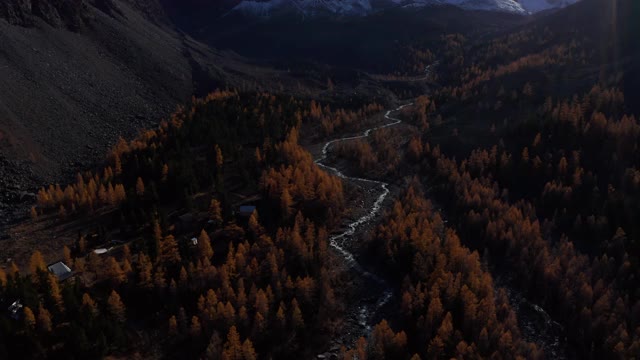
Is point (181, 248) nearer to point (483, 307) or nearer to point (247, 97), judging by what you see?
point (483, 307)

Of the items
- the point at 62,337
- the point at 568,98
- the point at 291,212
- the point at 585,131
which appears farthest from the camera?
the point at 568,98

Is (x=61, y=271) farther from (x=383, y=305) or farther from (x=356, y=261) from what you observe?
(x=383, y=305)

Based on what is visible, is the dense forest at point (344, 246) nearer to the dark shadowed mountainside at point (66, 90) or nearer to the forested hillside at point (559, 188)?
the forested hillside at point (559, 188)

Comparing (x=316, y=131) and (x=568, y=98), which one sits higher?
(x=568, y=98)

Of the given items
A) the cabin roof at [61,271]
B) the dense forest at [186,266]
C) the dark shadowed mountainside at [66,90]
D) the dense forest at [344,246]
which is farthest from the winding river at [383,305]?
the dark shadowed mountainside at [66,90]

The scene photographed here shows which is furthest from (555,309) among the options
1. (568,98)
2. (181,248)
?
(568,98)

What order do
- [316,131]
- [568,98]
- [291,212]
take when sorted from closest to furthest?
1. [291,212]
2. [568,98]
3. [316,131]

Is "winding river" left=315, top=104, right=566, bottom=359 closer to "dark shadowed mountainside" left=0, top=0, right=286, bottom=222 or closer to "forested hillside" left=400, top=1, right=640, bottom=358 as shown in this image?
"forested hillside" left=400, top=1, right=640, bottom=358

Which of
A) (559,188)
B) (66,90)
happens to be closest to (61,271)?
(559,188)

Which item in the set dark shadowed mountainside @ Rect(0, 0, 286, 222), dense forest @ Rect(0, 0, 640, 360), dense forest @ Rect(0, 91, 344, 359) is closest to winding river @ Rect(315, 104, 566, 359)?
dense forest @ Rect(0, 0, 640, 360)

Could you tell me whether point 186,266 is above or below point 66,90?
below

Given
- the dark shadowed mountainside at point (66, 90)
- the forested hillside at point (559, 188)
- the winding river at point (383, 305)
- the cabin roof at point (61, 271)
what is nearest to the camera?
the winding river at point (383, 305)
